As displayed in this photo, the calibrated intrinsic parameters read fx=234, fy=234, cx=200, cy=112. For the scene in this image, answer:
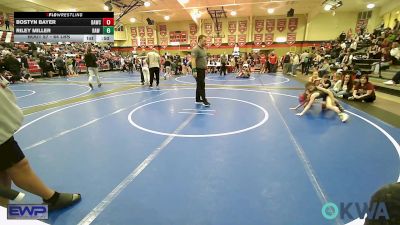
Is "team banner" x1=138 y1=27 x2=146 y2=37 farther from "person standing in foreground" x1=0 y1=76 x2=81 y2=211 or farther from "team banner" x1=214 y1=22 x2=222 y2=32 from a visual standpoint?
"person standing in foreground" x1=0 y1=76 x2=81 y2=211

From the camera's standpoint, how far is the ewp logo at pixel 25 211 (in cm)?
135

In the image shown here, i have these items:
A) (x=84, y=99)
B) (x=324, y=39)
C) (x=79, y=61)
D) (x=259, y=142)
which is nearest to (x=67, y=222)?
(x=259, y=142)

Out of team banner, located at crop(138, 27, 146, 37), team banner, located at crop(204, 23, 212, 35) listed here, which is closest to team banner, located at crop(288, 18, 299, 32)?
team banner, located at crop(204, 23, 212, 35)


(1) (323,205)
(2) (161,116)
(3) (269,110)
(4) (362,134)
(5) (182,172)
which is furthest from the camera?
(3) (269,110)

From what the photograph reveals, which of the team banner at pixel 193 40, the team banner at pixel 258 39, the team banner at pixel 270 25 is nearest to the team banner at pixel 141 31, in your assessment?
the team banner at pixel 193 40

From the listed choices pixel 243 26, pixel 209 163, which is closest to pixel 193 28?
pixel 243 26

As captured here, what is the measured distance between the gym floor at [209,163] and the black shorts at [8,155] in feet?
2.21

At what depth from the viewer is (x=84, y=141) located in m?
4.04

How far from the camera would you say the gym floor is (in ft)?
7.37

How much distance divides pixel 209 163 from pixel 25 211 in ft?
6.85

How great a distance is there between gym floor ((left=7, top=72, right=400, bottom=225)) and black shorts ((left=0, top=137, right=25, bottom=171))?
68cm

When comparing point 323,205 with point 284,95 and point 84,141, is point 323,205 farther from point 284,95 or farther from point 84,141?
point 284,95

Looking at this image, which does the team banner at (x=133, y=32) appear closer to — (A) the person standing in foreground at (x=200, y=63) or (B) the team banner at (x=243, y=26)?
(B) the team banner at (x=243, y=26)

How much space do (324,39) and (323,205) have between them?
28282 mm
